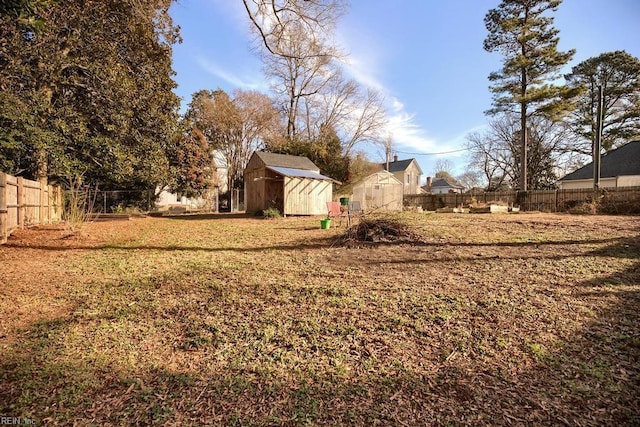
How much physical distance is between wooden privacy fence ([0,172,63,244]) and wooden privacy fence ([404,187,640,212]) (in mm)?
20035

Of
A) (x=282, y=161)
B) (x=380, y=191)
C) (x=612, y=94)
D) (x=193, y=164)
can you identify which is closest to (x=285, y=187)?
(x=282, y=161)

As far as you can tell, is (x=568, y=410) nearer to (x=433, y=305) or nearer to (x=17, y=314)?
(x=433, y=305)

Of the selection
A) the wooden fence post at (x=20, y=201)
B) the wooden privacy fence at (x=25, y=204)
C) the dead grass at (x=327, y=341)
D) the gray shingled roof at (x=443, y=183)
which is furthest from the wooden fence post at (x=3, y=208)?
the gray shingled roof at (x=443, y=183)

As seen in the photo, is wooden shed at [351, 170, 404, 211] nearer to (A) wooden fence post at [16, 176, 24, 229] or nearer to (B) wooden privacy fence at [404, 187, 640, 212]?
(B) wooden privacy fence at [404, 187, 640, 212]

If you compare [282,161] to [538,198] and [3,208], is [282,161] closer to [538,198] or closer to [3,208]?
[3,208]

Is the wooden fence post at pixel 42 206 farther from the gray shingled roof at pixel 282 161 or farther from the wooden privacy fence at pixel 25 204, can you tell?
the gray shingled roof at pixel 282 161

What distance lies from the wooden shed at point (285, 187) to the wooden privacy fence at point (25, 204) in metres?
8.53

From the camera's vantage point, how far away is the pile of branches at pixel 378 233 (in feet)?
20.8

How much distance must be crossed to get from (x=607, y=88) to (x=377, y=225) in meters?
28.8

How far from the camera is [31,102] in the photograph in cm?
922

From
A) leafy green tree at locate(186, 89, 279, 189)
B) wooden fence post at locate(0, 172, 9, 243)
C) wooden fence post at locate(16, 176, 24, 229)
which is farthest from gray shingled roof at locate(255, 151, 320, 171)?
wooden fence post at locate(0, 172, 9, 243)

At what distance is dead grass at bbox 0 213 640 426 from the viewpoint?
1.90 meters

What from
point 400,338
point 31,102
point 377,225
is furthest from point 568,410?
point 31,102

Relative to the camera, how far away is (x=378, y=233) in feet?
21.2
